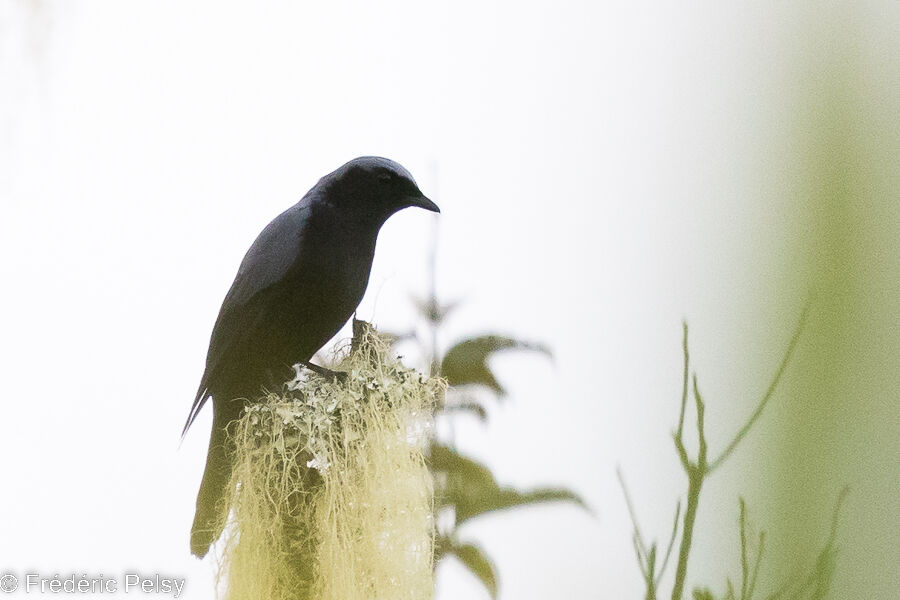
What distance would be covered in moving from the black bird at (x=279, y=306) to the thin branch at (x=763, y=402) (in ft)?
2.22

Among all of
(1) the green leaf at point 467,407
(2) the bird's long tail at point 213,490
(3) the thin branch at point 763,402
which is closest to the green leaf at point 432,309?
(1) the green leaf at point 467,407

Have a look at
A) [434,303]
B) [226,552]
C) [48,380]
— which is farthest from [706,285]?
[48,380]

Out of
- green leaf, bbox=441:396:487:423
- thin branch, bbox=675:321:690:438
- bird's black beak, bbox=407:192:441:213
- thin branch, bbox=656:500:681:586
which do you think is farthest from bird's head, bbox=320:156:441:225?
thin branch, bbox=656:500:681:586

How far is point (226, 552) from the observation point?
0.79 meters

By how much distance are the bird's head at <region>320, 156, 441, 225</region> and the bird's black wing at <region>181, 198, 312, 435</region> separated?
0.05 metres

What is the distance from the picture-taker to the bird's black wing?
2.73 feet

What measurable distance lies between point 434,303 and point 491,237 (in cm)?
14

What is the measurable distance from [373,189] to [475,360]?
0.30 meters

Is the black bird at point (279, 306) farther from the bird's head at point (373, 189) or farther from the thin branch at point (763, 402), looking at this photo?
the thin branch at point (763, 402)

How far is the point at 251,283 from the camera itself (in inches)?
33.0

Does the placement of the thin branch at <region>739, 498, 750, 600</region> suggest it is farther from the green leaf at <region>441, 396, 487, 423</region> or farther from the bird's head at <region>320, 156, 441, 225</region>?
the bird's head at <region>320, 156, 441, 225</region>

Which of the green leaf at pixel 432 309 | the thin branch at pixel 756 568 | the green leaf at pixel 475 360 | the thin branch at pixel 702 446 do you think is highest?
the green leaf at pixel 432 309

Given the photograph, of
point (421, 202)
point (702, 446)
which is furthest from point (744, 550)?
point (421, 202)

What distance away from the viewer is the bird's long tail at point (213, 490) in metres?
0.82
